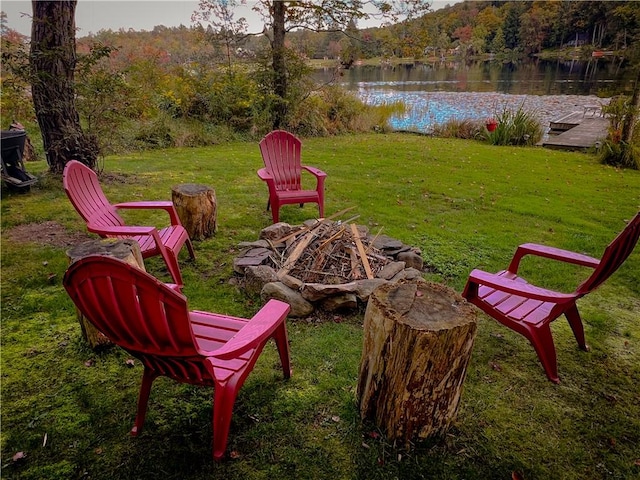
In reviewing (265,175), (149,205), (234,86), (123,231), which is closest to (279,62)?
(234,86)

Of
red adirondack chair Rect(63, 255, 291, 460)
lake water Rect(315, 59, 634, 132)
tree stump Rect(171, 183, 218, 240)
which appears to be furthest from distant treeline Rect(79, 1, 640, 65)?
red adirondack chair Rect(63, 255, 291, 460)

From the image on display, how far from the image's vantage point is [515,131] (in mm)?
9414

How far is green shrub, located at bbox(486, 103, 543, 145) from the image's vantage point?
9.40 metres

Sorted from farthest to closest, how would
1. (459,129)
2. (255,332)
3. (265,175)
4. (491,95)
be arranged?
(491,95) → (459,129) → (265,175) → (255,332)

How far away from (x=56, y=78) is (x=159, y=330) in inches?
184

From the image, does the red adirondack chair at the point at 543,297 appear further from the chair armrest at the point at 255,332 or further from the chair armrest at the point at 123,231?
the chair armrest at the point at 123,231

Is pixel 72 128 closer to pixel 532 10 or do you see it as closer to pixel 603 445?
pixel 603 445

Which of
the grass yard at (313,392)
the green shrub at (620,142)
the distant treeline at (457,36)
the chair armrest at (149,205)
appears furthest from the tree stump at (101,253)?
the green shrub at (620,142)

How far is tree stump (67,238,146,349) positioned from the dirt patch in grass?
67.8 inches

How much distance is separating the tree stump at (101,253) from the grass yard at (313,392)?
9 centimetres

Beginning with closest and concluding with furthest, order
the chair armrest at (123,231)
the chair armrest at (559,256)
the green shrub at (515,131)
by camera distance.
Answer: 1. the chair armrest at (559,256)
2. the chair armrest at (123,231)
3. the green shrub at (515,131)

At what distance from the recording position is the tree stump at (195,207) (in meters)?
3.71

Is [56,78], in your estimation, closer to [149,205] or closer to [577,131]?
[149,205]

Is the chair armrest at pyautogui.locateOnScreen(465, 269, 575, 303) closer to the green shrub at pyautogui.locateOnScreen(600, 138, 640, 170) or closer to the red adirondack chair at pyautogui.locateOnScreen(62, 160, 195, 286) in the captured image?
the red adirondack chair at pyautogui.locateOnScreen(62, 160, 195, 286)
